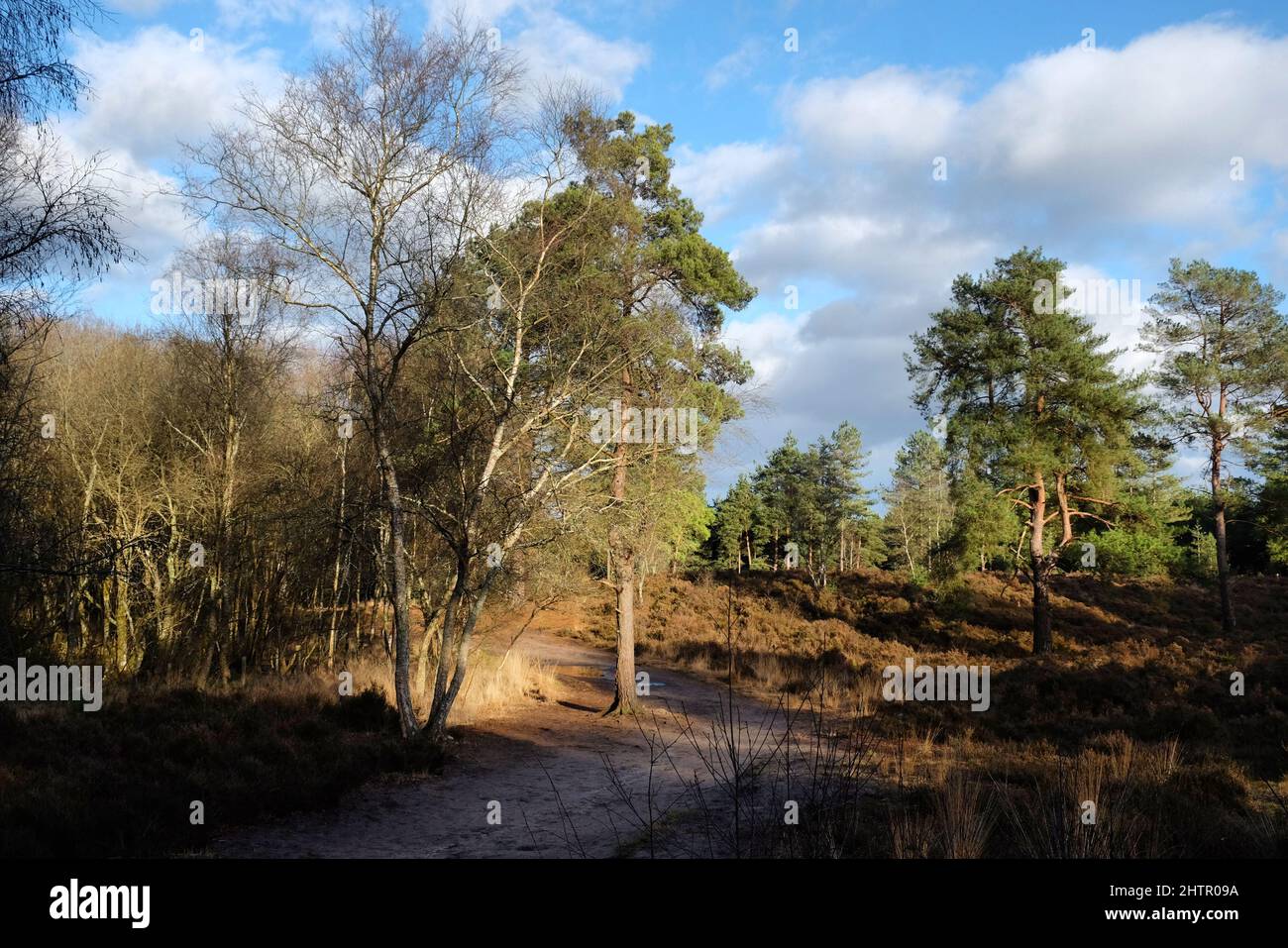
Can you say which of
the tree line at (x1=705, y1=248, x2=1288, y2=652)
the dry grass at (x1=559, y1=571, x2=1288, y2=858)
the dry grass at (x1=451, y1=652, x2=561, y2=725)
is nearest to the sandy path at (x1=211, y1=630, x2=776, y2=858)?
the dry grass at (x1=451, y1=652, x2=561, y2=725)

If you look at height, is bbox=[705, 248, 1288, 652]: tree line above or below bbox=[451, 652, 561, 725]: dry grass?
above

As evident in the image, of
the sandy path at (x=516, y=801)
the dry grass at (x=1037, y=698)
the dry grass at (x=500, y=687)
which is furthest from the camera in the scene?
the dry grass at (x=500, y=687)

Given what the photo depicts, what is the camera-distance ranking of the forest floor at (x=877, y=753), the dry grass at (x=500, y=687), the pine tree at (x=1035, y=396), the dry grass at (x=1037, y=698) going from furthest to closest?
the pine tree at (x=1035, y=396) → the dry grass at (x=500, y=687) → the dry grass at (x=1037, y=698) → the forest floor at (x=877, y=753)

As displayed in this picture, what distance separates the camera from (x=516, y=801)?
9.73 m

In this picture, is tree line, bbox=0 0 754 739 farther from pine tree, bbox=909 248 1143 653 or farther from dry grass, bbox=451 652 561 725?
pine tree, bbox=909 248 1143 653

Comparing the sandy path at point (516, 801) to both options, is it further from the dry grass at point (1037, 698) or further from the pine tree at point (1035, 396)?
the pine tree at point (1035, 396)

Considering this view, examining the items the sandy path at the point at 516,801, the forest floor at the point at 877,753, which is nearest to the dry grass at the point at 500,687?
the forest floor at the point at 877,753

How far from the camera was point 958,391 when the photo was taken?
2455 cm

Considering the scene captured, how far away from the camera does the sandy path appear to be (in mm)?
7723

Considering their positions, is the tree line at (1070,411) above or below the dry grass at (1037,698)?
above

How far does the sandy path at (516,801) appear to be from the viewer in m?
7.72

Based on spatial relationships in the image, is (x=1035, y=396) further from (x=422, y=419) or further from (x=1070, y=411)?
(x=422, y=419)

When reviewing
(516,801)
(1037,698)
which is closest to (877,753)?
(516,801)
